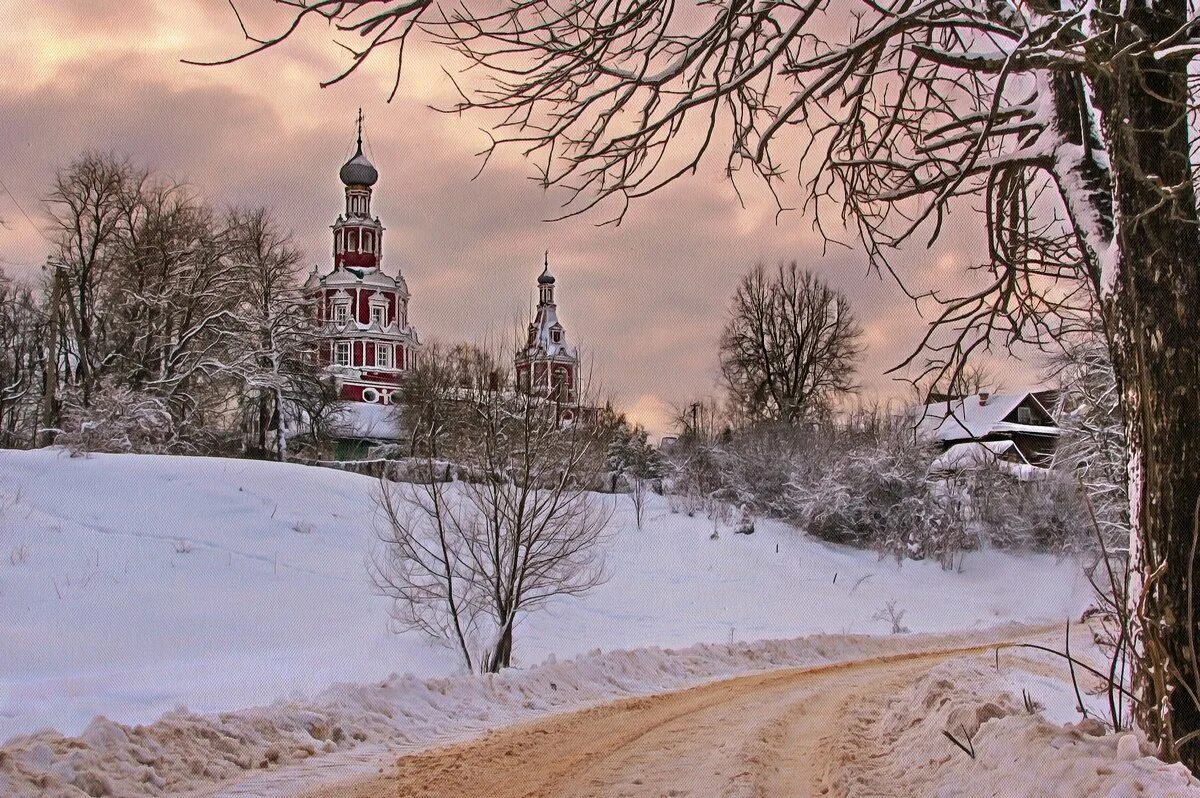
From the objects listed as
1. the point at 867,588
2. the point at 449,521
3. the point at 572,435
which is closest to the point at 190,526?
the point at 449,521

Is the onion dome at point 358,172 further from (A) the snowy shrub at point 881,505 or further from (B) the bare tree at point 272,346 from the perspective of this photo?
(A) the snowy shrub at point 881,505

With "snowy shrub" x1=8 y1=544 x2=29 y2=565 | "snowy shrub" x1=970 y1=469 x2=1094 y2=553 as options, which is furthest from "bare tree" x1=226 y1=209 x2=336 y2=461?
"snowy shrub" x1=970 y1=469 x2=1094 y2=553

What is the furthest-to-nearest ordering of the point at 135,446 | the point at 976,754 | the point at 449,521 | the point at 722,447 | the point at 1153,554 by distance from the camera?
the point at 722,447 → the point at 135,446 → the point at 449,521 → the point at 976,754 → the point at 1153,554

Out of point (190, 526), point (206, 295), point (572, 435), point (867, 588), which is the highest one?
point (206, 295)

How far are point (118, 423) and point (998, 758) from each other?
2736 centimetres

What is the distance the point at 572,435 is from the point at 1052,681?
814 centimetres

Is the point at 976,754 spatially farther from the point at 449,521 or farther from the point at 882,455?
the point at 882,455

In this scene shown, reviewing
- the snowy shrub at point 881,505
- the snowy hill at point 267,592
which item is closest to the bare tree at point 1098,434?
the snowy hill at point 267,592

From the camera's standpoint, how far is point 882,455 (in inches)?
1421

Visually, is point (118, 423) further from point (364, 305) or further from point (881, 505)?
point (364, 305)

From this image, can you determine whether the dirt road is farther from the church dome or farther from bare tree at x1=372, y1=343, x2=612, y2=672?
the church dome

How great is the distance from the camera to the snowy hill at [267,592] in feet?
40.7

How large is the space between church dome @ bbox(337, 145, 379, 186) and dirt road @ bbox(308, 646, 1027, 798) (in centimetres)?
7090

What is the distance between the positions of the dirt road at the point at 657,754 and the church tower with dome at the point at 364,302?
209ft
